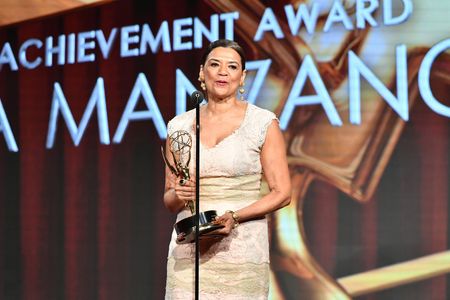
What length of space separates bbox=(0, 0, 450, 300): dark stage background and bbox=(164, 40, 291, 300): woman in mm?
1347

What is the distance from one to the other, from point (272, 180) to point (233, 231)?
0.54 feet

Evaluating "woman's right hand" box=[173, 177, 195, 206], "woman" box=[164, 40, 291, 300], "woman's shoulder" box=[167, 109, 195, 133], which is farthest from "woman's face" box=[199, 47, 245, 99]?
"woman's right hand" box=[173, 177, 195, 206]

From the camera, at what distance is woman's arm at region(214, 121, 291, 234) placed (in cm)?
202

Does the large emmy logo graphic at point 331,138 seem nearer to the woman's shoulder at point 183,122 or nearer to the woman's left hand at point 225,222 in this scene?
the woman's shoulder at point 183,122

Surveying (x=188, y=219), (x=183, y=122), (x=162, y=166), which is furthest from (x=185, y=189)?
(x=162, y=166)

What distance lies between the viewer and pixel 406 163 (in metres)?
3.33

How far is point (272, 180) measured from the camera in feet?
6.75

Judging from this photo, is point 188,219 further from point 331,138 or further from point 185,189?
point 331,138

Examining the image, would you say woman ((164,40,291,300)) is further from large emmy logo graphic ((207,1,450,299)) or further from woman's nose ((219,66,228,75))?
large emmy logo graphic ((207,1,450,299))

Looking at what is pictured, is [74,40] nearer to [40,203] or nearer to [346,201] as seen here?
[40,203]

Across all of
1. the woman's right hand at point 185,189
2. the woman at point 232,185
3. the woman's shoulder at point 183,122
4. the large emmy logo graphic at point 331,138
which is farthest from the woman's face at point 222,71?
the large emmy logo graphic at point 331,138

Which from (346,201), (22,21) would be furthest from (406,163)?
(22,21)

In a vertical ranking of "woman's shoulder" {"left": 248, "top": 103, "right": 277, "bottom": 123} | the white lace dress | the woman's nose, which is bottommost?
the white lace dress

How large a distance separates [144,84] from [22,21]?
74 centimetres
